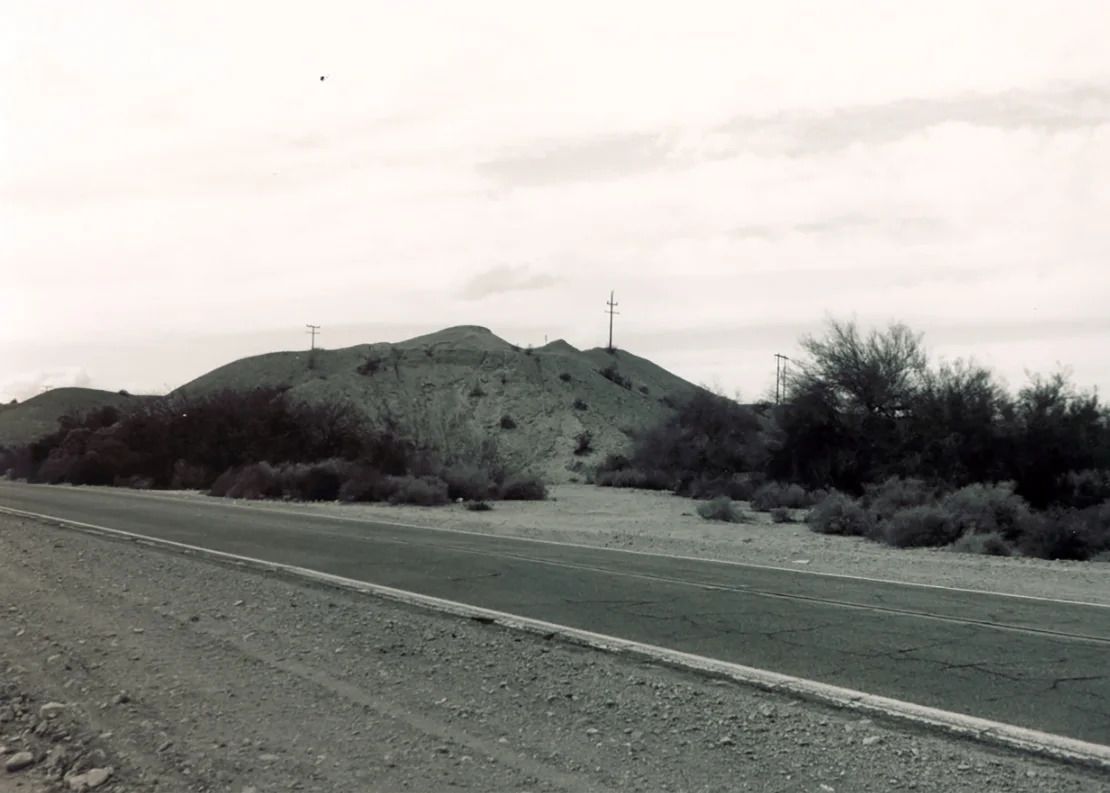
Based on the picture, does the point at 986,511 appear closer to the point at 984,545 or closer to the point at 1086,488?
the point at 984,545

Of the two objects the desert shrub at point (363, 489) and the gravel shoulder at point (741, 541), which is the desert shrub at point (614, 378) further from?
the desert shrub at point (363, 489)

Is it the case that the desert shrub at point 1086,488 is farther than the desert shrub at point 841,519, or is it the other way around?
the desert shrub at point 1086,488

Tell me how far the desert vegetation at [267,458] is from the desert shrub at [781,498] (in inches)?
362

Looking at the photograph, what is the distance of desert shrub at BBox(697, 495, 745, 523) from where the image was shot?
96.4 ft

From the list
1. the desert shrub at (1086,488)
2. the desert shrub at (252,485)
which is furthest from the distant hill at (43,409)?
the desert shrub at (1086,488)

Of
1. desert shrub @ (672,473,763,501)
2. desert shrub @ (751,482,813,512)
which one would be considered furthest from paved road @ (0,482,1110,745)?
desert shrub @ (672,473,763,501)

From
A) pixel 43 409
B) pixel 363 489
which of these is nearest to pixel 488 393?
pixel 363 489

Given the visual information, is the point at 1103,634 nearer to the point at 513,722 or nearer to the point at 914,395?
the point at 513,722

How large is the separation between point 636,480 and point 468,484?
39.3ft

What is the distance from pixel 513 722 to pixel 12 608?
7873 millimetres

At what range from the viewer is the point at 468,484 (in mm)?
37375

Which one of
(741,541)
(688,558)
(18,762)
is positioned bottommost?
(18,762)

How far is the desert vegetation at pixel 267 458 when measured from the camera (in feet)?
122

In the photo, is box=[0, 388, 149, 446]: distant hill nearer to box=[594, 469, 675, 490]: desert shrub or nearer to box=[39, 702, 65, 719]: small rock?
box=[594, 469, 675, 490]: desert shrub
